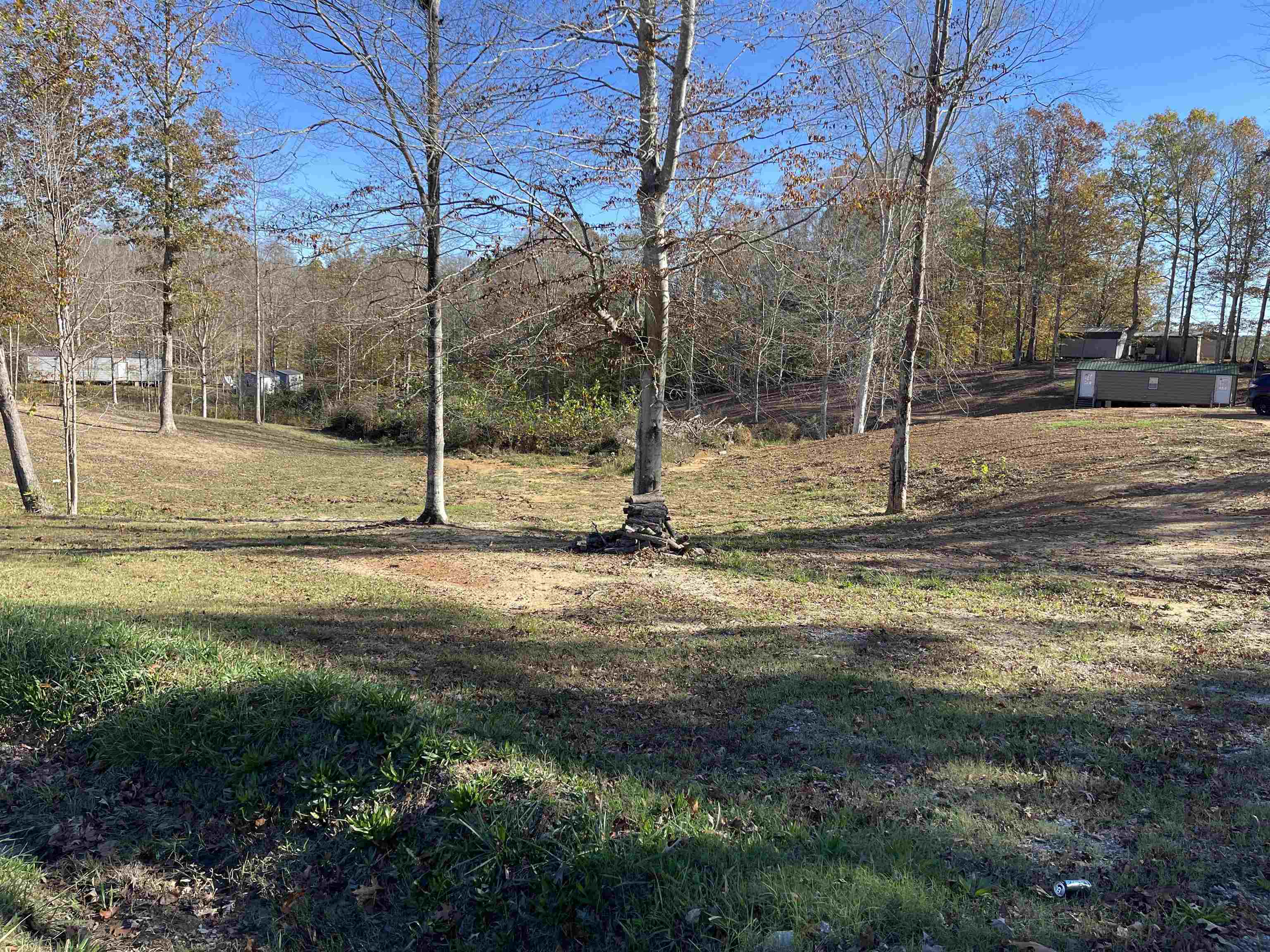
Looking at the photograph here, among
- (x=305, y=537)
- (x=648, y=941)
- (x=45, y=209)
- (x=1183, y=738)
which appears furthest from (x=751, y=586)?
(x=45, y=209)

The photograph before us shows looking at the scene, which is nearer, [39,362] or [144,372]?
[39,362]

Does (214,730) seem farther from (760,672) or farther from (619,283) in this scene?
(619,283)

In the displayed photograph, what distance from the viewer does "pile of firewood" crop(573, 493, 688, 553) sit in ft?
33.6

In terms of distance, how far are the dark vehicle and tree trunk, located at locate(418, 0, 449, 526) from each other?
19.1m

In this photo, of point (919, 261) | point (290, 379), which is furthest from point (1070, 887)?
point (290, 379)

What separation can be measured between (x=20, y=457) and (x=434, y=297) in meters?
8.33

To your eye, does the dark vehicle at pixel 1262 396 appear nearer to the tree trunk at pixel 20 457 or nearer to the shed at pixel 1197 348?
the shed at pixel 1197 348

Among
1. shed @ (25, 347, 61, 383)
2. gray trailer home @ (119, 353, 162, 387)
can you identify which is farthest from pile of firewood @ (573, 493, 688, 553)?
gray trailer home @ (119, 353, 162, 387)

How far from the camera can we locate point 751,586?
8398mm

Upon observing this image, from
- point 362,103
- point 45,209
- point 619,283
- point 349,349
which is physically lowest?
point 349,349

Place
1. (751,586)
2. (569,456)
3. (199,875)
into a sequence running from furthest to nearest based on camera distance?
(569,456) < (751,586) < (199,875)

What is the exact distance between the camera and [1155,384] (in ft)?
83.0

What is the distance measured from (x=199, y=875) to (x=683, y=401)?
111 feet

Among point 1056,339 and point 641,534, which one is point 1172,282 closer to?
point 1056,339
